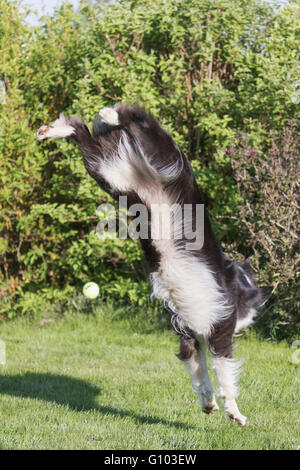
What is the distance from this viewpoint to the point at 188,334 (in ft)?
11.6

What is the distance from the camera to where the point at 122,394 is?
4621mm

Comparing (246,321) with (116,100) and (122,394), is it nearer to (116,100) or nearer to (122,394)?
(122,394)

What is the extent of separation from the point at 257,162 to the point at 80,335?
2.81 m

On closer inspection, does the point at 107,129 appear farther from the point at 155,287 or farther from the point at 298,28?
the point at 298,28

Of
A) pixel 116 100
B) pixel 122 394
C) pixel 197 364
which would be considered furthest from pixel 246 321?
pixel 116 100

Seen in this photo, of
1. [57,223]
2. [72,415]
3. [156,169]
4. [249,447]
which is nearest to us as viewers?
[156,169]

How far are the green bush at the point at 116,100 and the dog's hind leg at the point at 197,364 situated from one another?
2787 mm

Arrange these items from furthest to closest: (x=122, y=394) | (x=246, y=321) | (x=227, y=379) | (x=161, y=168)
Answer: (x=122, y=394)
(x=246, y=321)
(x=227, y=379)
(x=161, y=168)

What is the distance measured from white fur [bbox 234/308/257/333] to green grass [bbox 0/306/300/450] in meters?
0.68

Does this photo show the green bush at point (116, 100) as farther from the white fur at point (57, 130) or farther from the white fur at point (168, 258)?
the white fur at point (57, 130)

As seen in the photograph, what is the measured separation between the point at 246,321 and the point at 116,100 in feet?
13.2

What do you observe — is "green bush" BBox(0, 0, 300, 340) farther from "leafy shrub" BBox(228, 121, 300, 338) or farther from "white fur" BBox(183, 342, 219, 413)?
"white fur" BBox(183, 342, 219, 413)

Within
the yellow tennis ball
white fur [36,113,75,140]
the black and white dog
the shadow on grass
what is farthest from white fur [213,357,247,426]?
the yellow tennis ball
